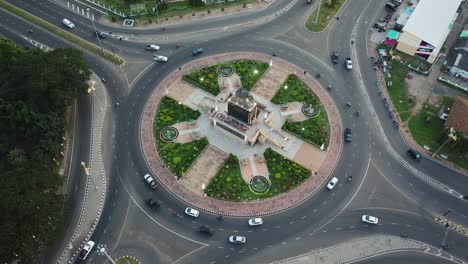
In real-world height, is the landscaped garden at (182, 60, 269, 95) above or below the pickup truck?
above

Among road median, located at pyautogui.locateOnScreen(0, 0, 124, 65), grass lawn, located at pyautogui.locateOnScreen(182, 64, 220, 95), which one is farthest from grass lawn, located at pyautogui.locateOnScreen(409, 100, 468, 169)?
road median, located at pyautogui.locateOnScreen(0, 0, 124, 65)

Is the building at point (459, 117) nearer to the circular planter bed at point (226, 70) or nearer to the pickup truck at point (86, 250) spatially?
the circular planter bed at point (226, 70)

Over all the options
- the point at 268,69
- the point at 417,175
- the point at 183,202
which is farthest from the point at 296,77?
the point at 183,202

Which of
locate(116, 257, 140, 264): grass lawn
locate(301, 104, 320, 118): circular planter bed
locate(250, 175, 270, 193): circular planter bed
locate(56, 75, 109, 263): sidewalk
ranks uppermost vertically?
locate(301, 104, 320, 118): circular planter bed

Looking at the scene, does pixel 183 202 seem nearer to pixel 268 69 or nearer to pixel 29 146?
pixel 29 146

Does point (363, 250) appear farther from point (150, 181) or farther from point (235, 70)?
point (235, 70)

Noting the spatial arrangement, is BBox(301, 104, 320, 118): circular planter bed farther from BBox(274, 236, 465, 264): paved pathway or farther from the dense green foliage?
the dense green foliage

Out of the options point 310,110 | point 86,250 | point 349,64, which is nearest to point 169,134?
point 86,250
